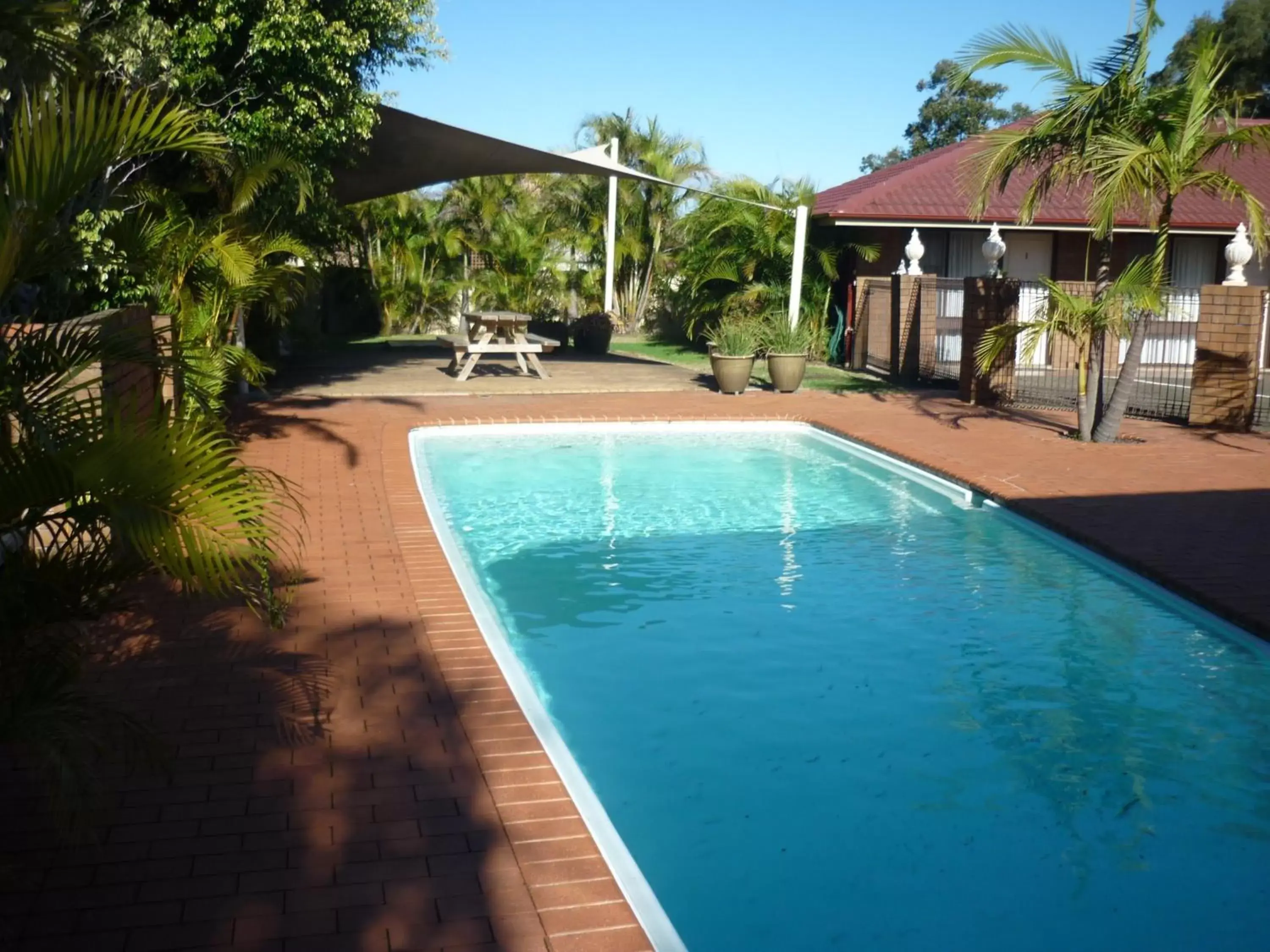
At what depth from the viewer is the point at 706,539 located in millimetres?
9328

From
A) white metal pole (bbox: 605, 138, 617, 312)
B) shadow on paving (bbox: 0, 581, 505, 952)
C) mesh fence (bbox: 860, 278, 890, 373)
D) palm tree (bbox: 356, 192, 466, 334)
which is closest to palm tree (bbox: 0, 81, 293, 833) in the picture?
shadow on paving (bbox: 0, 581, 505, 952)

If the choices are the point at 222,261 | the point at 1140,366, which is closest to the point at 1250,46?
the point at 1140,366

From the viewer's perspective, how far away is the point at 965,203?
20.5m

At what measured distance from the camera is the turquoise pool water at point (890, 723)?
4.29 metres

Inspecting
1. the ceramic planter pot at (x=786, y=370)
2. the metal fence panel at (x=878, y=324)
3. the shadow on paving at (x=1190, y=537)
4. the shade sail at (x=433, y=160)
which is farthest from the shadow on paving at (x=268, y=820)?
the metal fence panel at (x=878, y=324)

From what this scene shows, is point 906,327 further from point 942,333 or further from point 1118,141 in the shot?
point 1118,141

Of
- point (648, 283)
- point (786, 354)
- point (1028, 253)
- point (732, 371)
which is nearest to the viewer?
point (732, 371)

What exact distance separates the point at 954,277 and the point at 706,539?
13064mm

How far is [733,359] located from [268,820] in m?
12.7

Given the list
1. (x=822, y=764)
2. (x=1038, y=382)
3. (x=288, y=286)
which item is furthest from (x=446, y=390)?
(x=822, y=764)

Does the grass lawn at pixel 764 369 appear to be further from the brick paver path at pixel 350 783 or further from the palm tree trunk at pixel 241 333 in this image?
the brick paver path at pixel 350 783

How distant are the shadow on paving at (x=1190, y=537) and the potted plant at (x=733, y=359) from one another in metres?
7.04

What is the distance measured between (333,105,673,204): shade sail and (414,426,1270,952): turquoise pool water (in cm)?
663

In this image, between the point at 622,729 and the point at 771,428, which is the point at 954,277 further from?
the point at 622,729
